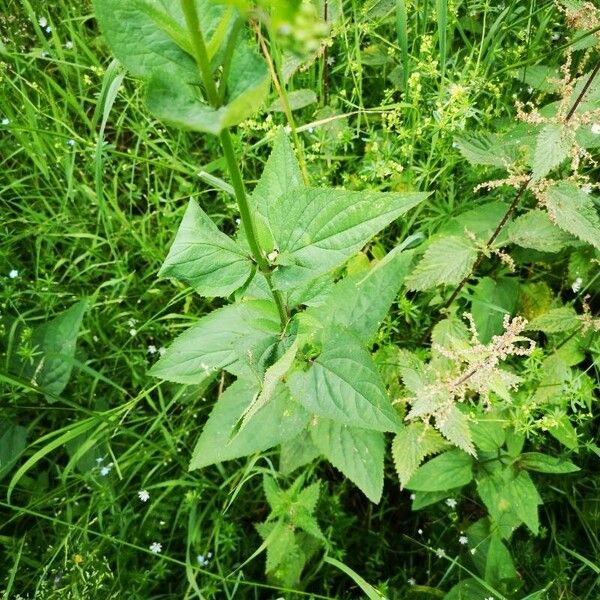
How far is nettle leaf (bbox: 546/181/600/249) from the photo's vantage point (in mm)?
1679

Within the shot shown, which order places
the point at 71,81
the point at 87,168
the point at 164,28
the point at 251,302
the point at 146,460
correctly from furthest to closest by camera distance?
the point at 71,81 < the point at 87,168 < the point at 146,460 < the point at 251,302 < the point at 164,28

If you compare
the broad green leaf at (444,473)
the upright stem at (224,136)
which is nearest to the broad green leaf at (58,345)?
the upright stem at (224,136)

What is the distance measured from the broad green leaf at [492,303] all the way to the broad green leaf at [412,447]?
0.37 metres

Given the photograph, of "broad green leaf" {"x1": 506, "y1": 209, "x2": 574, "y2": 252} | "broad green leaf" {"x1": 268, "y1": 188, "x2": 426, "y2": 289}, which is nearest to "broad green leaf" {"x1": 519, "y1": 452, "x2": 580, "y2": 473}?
"broad green leaf" {"x1": 506, "y1": 209, "x2": 574, "y2": 252}

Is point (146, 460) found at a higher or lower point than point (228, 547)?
higher

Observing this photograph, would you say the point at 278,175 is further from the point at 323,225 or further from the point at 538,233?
the point at 538,233

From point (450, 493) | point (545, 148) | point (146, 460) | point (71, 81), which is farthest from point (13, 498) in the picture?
point (545, 148)

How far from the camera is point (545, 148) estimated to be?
1.63 metres

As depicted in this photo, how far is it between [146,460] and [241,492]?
0.38m

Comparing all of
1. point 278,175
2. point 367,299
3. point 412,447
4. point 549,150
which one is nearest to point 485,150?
point 549,150

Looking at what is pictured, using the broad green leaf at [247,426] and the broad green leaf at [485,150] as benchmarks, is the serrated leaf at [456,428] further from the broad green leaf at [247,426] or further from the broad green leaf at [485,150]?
the broad green leaf at [485,150]

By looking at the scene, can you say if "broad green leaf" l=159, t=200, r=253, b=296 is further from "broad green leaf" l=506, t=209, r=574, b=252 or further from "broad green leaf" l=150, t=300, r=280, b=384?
"broad green leaf" l=506, t=209, r=574, b=252

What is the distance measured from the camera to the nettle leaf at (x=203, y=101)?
79 centimetres

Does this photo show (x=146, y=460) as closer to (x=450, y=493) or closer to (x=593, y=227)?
(x=450, y=493)
